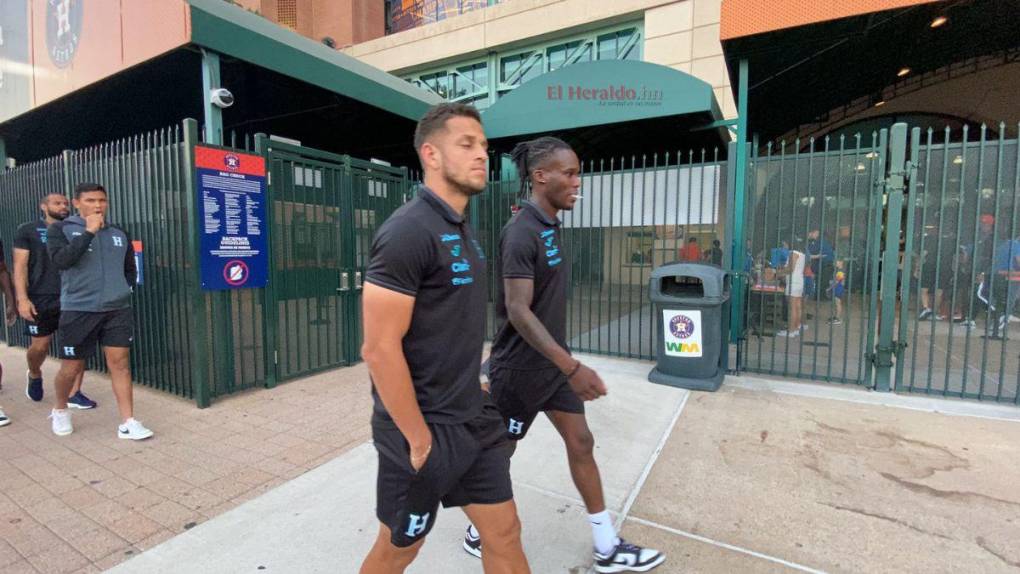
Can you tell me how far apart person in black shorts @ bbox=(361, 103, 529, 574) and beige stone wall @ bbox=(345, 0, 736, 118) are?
13.1 metres

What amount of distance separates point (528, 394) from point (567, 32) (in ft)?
48.1

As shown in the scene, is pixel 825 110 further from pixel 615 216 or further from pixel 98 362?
pixel 98 362

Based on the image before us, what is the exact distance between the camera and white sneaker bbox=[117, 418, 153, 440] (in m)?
3.97

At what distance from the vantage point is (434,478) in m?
1.52

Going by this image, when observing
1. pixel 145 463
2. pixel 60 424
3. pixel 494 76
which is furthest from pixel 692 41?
pixel 60 424

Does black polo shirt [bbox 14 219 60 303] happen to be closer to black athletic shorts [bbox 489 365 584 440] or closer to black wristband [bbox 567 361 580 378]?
black athletic shorts [bbox 489 365 584 440]

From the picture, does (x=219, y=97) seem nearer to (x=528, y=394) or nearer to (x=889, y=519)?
(x=528, y=394)

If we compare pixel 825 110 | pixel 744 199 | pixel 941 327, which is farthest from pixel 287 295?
pixel 825 110

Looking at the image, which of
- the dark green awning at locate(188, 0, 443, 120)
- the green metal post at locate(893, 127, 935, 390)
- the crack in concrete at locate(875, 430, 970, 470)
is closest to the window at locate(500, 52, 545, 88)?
the dark green awning at locate(188, 0, 443, 120)

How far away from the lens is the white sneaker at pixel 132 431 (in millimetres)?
3969

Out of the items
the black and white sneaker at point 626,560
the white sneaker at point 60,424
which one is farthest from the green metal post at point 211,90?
the black and white sneaker at point 626,560

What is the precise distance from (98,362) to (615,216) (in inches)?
271

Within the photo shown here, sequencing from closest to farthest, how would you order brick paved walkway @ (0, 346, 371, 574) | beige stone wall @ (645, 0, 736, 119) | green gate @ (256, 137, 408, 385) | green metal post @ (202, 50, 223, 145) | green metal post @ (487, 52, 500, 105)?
brick paved walkway @ (0, 346, 371, 574)
green metal post @ (202, 50, 223, 145)
green gate @ (256, 137, 408, 385)
beige stone wall @ (645, 0, 736, 119)
green metal post @ (487, 52, 500, 105)

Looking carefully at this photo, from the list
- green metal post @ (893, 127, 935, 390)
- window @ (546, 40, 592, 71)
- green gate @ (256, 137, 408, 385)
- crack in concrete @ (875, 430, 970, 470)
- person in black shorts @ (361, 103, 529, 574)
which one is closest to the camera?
person in black shorts @ (361, 103, 529, 574)
